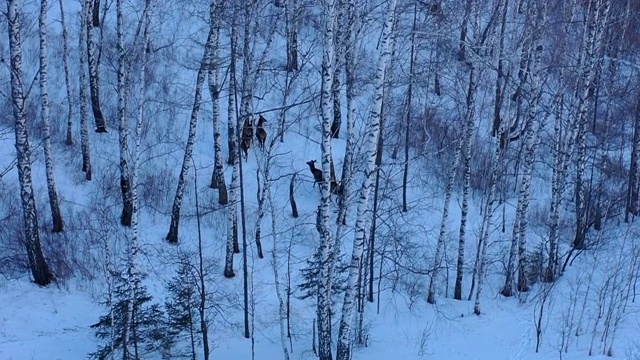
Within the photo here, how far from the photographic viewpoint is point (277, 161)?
21547 millimetres

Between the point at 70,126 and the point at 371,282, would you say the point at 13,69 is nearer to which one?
the point at 70,126

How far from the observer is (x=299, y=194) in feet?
68.4

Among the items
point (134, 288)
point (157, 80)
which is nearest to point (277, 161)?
point (157, 80)

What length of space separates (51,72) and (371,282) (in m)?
13.8

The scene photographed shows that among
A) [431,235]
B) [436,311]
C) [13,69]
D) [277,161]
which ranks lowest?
[436,311]

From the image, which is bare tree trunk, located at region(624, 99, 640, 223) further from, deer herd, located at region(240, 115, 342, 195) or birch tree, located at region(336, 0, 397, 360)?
birch tree, located at region(336, 0, 397, 360)

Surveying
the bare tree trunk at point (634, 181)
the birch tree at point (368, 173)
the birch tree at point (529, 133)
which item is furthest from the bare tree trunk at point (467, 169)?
the bare tree trunk at point (634, 181)

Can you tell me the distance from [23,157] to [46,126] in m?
1.95

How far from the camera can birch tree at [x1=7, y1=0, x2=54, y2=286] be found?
1322 centimetres

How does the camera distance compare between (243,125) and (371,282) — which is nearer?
(371,282)

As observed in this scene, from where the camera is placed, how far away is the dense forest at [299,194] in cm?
1332

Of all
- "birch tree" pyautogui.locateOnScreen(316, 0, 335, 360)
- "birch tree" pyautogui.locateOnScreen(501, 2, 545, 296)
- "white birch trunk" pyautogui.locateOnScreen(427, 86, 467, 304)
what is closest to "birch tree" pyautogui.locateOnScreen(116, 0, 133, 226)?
"birch tree" pyautogui.locateOnScreen(316, 0, 335, 360)

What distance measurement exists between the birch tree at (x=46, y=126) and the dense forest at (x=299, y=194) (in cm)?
5

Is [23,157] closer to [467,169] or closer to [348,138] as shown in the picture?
[348,138]
